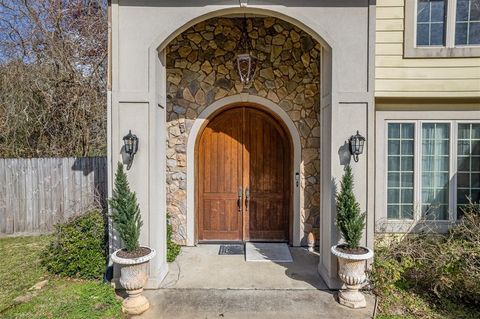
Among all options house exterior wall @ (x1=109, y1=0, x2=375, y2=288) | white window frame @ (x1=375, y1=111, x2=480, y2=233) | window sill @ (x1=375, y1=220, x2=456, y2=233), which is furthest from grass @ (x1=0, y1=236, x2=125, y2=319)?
→ white window frame @ (x1=375, y1=111, x2=480, y2=233)

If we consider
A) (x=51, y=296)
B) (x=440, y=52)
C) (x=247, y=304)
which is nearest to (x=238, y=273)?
(x=247, y=304)

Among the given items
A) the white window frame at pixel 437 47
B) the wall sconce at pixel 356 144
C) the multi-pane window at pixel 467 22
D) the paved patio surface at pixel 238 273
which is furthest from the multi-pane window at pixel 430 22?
the paved patio surface at pixel 238 273

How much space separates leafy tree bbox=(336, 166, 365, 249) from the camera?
3.83 metres

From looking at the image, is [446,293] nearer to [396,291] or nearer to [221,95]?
[396,291]

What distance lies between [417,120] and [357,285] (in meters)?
3.15

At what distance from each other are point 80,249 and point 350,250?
3935 millimetres

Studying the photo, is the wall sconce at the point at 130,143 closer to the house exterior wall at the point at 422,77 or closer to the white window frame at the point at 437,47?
the house exterior wall at the point at 422,77

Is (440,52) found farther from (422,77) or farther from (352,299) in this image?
(352,299)

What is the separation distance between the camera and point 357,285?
3.79m

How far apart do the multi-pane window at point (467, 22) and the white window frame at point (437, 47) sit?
0.09 meters

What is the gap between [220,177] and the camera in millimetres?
6102

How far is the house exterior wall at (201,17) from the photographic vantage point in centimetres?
411

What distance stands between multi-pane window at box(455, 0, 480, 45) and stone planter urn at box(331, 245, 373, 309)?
4068mm

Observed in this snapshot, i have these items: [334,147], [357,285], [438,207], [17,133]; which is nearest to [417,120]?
[438,207]
